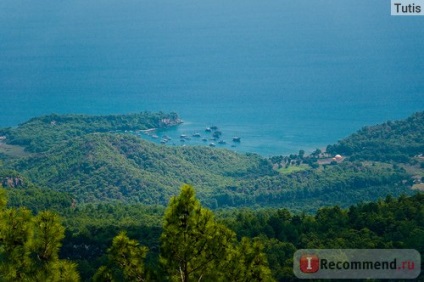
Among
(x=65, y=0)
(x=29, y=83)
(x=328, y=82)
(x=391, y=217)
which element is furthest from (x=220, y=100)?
(x=391, y=217)

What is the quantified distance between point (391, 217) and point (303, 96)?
44.0 m

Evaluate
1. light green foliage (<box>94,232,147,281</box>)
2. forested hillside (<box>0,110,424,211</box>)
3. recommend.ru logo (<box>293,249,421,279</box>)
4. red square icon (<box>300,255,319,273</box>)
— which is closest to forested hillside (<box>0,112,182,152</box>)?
forested hillside (<box>0,110,424,211</box>)

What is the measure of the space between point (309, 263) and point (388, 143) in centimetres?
2955

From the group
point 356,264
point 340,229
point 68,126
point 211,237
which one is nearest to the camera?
point 211,237

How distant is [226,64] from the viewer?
68.9 meters

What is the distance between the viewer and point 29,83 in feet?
213

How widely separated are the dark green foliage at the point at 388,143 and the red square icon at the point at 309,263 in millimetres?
27217

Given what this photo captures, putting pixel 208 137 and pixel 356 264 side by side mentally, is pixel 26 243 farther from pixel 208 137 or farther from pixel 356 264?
pixel 208 137

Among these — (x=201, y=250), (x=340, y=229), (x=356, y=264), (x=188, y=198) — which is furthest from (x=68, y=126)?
(x=188, y=198)

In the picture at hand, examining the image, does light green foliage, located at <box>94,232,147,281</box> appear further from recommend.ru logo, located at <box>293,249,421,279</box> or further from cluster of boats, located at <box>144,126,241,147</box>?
cluster of boats, located at <box>144,126,241,147</box>

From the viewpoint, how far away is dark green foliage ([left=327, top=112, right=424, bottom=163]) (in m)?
36.5

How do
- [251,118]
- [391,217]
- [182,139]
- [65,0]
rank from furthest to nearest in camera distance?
[65,0] → [251,118] → [182,139] → [391,217]

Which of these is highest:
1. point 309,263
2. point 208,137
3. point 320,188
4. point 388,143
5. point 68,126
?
point 208,137

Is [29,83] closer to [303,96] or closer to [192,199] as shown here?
[303,96]
